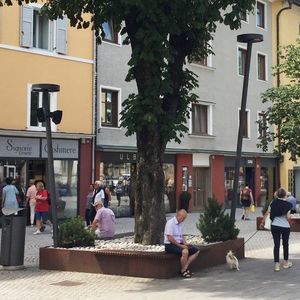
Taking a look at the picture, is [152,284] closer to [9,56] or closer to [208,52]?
[208,52]

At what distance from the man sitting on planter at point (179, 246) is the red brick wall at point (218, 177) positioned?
19.1m

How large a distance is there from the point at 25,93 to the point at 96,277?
38.1 ft

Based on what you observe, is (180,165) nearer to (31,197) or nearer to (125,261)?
(31,197)

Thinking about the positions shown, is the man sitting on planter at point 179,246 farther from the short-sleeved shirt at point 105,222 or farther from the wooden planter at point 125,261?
the short-sleeved shirt at point 105,222

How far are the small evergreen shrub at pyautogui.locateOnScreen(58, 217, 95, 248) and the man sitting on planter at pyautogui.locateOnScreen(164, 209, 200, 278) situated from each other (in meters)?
1.96

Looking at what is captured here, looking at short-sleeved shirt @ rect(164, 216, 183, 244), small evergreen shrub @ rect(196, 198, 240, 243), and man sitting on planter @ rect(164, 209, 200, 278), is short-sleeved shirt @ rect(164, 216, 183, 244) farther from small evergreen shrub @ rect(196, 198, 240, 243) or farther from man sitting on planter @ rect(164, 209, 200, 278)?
small evergreen shrub @ rect(196, 198, 240, 243)

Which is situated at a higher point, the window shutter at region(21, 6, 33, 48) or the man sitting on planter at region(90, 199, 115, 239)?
the window shutter at region(21, 6, 33, 48)

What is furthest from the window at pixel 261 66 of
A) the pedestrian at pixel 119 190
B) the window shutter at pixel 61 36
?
the window shutter at pixel 61 36

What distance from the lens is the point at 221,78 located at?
30.0m

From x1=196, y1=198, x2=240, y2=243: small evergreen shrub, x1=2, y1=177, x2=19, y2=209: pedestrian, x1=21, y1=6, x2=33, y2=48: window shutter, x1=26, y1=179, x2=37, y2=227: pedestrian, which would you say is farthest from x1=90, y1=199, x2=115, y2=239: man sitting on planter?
x1=21, y1=6, x2=33, y2=48: window shutter

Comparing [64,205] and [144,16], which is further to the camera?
[64,205]

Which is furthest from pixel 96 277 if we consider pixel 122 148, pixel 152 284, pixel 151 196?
pixel 122 148

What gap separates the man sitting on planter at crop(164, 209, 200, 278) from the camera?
10.1 metres

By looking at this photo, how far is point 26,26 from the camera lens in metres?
20.6
